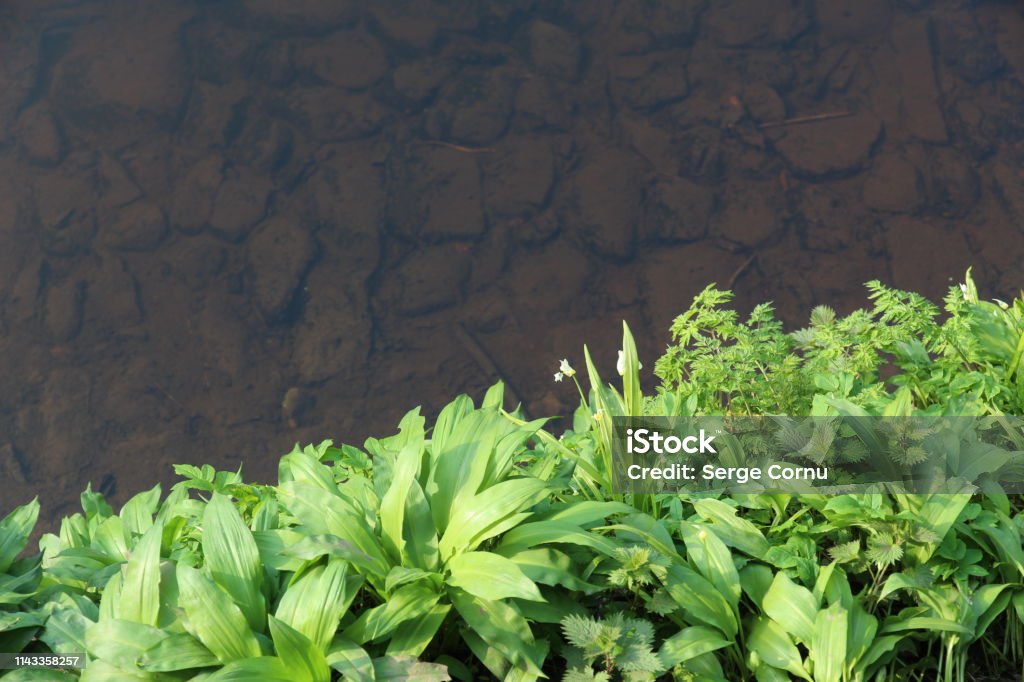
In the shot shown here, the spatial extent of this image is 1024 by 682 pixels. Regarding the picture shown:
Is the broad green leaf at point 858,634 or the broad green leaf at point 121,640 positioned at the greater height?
the broad green leaf at point 121,640

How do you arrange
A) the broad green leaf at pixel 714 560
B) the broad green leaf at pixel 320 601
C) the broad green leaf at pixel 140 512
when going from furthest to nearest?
the broad green leaf at pixel 140 512, the broad green leaf at pixel 714 560, the broad green leaf at pixel 320 601

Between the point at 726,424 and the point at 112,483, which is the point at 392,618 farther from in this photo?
the point at 112,483

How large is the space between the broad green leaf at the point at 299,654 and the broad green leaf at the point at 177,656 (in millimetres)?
139

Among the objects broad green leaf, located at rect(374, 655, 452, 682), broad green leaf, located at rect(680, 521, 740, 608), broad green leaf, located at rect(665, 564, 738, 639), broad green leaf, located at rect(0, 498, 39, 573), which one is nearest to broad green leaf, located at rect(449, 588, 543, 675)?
→ broad green leaf, located at rect(374, 655, 452, 682)

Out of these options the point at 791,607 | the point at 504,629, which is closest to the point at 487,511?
the point at 504,629

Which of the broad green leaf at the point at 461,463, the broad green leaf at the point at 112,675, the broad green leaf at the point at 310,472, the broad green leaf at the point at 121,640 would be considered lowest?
the broad green leaf at the point at 112,675

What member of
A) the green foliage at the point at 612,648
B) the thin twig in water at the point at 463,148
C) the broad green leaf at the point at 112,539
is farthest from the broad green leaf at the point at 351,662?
the thin twig in water at the point at 463,148

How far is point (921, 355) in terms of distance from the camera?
243cm

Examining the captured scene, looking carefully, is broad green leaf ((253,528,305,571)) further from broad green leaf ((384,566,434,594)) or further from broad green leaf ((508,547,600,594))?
broad green leaf ((508,547,600,594))

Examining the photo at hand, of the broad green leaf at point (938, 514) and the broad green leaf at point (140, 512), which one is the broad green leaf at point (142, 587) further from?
the broad green leaf at point (938, 514)

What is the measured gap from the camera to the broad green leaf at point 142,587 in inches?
68.4

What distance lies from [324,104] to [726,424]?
190 inches

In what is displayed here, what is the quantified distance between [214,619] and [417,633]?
39 centimetres

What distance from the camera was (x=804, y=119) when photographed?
240 inches
